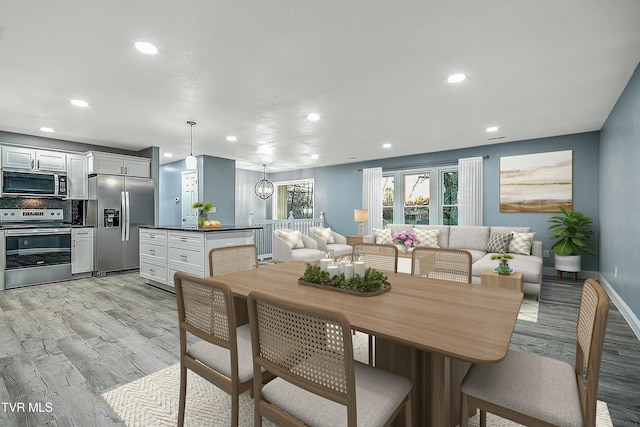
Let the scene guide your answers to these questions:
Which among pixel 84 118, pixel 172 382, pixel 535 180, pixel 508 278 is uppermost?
pixel 84 118

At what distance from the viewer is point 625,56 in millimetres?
2643

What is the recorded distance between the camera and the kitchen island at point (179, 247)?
13.1ft

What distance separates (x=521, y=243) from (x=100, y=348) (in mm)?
5822

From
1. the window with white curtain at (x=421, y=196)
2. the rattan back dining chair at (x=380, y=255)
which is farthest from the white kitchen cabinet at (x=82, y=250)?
the window with white curtain at (x=421, y=196)

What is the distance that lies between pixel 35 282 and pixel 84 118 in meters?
2.78

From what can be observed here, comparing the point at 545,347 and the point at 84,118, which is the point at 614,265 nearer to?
the point at 545,347

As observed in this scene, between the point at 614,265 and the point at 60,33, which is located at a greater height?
the point at 60,33

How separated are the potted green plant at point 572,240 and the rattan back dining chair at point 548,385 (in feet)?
15.2

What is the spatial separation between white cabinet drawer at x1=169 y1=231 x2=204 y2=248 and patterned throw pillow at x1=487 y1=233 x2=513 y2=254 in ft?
15.7

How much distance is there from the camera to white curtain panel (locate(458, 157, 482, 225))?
6.27 m

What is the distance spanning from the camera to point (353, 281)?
1.73 meters

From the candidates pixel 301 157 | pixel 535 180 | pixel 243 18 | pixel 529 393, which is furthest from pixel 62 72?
pixel 535 180

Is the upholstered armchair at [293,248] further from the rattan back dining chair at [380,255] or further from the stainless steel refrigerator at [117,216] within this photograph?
the rattan back dining chair at [380,255]

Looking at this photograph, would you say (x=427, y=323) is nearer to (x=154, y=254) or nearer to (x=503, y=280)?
(x=503, y=280)
